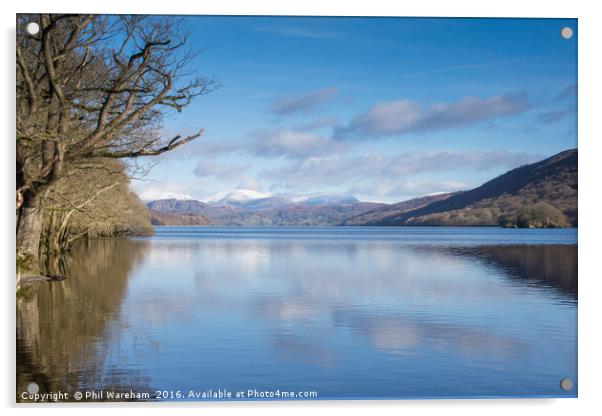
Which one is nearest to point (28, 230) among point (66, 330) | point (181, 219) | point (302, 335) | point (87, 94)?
point (87, 94)

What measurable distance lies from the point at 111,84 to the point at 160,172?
2.11 m

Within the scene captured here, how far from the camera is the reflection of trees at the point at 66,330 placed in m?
8.90

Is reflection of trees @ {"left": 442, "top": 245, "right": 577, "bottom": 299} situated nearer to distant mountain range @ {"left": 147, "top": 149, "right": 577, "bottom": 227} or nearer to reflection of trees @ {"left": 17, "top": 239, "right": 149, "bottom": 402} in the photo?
distant mountain range @ {"left": 147, "top": 149, "right": 577, "bottom": 227}

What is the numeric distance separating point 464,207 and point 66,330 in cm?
959

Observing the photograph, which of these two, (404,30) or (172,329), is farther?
(172,329)

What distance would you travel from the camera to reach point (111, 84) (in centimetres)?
1438

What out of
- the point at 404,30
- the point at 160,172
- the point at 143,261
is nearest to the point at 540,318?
the point at 404,30

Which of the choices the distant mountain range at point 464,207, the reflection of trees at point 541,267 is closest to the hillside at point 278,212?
the distant mountain range at point 464,207

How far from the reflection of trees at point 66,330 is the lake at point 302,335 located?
0.09ft

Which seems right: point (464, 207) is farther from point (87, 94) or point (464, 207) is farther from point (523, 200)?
point (87, 94)

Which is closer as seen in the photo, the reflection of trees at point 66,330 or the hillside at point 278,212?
the reflection of trees at point 66,330

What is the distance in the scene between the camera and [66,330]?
11586 mm
